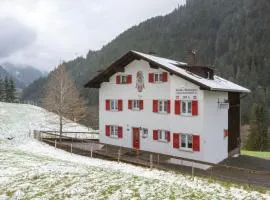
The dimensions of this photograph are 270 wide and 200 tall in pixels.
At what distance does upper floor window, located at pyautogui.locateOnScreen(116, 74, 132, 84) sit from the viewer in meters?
29.6

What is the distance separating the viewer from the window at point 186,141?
24.9 m

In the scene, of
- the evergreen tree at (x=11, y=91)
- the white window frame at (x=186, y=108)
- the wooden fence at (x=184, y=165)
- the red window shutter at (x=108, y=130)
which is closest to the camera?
the wooden fence at (x=184, y=165)

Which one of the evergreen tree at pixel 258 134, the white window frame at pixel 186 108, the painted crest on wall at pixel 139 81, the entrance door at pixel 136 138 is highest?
the painted crest on wall at pixel 139 81

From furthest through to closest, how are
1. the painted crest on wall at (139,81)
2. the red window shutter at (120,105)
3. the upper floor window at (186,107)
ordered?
the red window shutter at (120,105)
the painted crest on wall at (139,81)
the upper floor window at (186,107)

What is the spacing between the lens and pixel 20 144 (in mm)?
29969

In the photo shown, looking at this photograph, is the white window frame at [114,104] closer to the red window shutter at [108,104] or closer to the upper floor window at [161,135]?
the red window shutter at [108,104]

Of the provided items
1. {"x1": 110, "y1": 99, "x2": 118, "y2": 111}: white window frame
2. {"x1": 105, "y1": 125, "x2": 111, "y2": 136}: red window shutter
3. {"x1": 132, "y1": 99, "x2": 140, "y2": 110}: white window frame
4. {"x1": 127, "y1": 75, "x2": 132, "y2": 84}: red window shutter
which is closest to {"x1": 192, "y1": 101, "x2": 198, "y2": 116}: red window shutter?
{"x1": 132, "y1": 99, "x2": 140, "y2": 110}: white window frame

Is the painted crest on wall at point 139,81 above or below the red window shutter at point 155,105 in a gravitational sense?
above

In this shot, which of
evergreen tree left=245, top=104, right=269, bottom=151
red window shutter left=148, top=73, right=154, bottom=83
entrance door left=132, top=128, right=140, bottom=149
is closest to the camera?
red window shutter left=148, top=73, right=154, bottom=83

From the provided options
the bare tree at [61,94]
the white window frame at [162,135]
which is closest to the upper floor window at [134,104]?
the white window frame at [162,135]

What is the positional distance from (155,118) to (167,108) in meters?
1.59

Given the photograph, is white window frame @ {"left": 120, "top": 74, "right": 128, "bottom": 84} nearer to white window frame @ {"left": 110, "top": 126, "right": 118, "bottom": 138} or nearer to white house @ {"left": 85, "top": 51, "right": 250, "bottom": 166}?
white house @ {"left": 85, "top": 51, "right": 250, "bottom": 166}

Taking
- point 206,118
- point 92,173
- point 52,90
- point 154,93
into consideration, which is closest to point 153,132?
point 154,93

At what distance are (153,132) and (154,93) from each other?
3.54m
